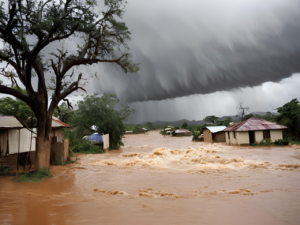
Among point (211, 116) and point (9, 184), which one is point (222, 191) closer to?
point (9, 184)

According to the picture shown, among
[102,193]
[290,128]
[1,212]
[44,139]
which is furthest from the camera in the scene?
[290,128]

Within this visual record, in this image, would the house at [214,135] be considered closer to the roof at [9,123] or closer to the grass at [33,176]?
the grass at [33,176]

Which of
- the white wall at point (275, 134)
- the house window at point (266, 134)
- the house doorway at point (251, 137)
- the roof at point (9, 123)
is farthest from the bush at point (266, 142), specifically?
the roof at point (9, 123)

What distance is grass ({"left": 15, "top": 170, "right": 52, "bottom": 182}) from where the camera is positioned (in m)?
9.60

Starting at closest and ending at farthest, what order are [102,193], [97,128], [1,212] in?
[1,212] → [102,193] → [97,128]

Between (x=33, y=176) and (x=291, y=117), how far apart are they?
3217cm

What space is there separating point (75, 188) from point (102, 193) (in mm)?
1546

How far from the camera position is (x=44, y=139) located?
34.4 ft

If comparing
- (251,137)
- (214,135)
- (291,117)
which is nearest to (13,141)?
(251,137)

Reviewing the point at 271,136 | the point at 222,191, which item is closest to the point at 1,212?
the point at 222,191

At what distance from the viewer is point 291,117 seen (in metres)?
29.9

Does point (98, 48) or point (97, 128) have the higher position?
point (98, 48)

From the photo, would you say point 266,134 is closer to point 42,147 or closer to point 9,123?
point 42,147

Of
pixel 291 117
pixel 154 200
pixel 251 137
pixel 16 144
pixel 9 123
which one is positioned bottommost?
pixel 154 200
